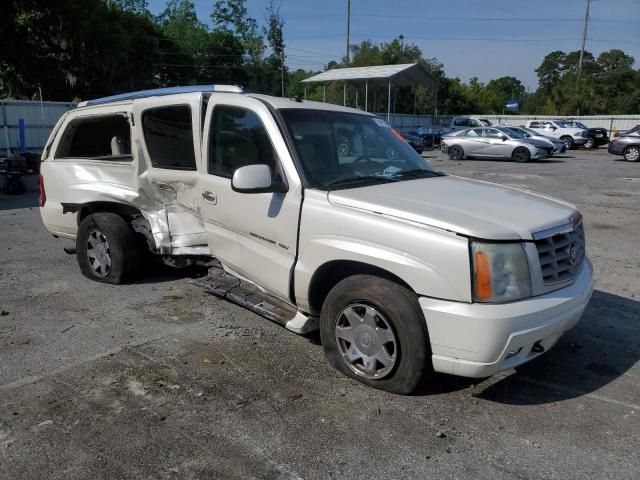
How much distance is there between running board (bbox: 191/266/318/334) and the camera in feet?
13.2

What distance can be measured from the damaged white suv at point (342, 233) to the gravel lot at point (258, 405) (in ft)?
1.07

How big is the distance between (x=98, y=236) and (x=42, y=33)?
26242 millimetres

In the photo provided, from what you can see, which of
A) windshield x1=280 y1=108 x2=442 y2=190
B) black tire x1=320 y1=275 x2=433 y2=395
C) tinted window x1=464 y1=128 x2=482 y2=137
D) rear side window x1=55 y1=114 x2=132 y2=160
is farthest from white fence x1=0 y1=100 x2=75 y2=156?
black tire x1=320 y1=275 x2=433 y2=395

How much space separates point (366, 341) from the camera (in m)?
3.53

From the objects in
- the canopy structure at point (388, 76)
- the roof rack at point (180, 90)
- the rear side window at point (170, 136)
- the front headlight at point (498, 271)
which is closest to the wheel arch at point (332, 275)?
Answer: the front headlight at point (498, 271)

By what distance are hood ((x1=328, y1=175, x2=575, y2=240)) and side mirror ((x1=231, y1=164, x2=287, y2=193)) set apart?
0.48 meters

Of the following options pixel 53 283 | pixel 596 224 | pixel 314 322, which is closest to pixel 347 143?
pixel 314 322

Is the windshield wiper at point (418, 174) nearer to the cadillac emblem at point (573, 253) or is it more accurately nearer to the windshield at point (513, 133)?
the cadillac emblem at point (573, 253)

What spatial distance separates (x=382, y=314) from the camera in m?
3.39

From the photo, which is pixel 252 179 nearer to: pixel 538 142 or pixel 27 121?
pixel 27 121

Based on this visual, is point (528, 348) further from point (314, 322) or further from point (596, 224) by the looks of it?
point (596, 224)

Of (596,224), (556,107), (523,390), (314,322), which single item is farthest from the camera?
(556,107)

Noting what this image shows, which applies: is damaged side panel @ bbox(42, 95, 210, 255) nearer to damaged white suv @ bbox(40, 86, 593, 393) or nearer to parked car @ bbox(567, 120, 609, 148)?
damaged white suv @ bbox(40, 86, 593, 393)

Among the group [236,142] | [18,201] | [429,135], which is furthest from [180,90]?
[429,135]
